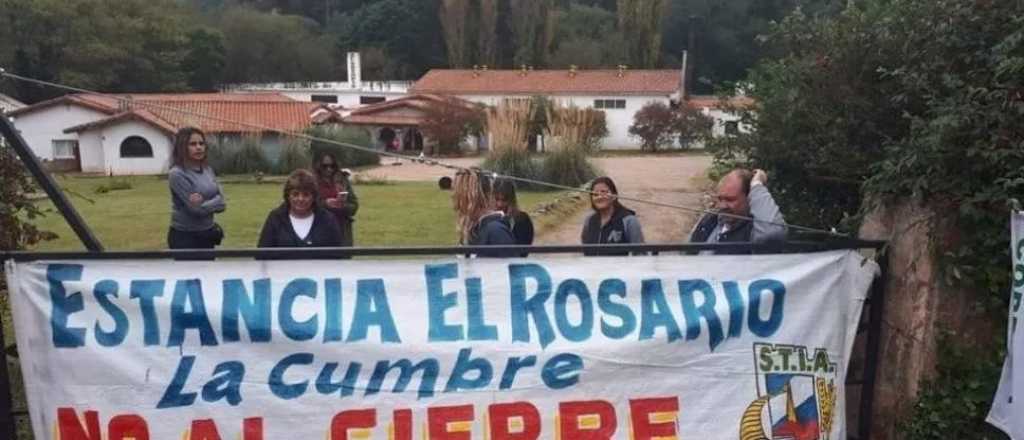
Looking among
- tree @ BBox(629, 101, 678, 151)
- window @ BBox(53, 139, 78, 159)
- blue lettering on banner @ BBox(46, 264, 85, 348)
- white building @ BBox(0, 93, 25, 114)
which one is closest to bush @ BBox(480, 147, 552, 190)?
white building @ BBox(0, 93, 25, 114)

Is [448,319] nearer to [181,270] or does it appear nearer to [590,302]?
[590,302]

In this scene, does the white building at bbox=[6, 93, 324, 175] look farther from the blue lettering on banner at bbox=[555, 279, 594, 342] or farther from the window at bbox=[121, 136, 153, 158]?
the blue lettering on banner at bbox=[555, 279, 594, 342]

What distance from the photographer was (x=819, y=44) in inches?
202

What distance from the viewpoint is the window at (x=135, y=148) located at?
39.6 m

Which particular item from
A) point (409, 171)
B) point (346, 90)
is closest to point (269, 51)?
point (346, 90)

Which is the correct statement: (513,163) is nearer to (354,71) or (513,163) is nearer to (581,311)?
(581,311)

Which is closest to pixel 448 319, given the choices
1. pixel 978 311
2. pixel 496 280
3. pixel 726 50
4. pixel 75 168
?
pixel 496 280

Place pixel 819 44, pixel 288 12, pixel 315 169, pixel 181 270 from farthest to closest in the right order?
1. pixel 288 12
2. pixel 315 169
3. pixel 819 44
4. pixel 181 270

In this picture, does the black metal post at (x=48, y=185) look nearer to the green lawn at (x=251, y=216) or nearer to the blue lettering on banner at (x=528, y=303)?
the blue lettering on banner at (x=528, y=303)

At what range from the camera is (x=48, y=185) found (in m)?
3.10

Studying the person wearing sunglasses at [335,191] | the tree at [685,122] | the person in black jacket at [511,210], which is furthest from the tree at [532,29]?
the person in black jacket at [511,210]

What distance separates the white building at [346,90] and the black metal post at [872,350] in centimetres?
6054

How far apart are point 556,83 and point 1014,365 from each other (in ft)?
171

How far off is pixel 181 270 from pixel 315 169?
3.18 metres
